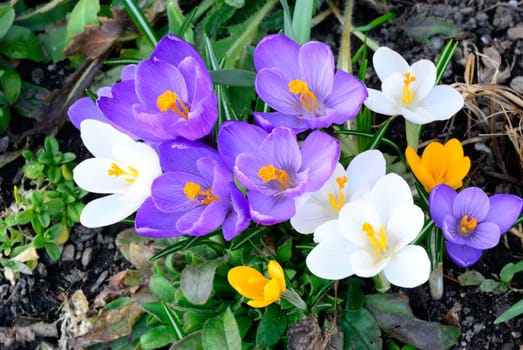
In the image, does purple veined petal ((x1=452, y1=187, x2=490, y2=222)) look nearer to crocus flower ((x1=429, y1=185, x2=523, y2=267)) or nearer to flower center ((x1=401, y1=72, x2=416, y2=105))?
crocus flower ((x1=429, y1=185, x2=523, y2=267))

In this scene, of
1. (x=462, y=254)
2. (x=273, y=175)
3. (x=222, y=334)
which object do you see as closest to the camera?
(x=273, y=175)

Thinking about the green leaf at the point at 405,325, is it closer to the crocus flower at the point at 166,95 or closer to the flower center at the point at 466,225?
the flower center at the point at 466,225

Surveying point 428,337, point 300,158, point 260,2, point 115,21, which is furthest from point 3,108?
point 428,337

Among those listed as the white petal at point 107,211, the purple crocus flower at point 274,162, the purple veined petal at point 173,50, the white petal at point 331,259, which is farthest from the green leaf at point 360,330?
the purple veined petal at point 173,50

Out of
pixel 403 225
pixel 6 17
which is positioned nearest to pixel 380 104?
pixel 403 225

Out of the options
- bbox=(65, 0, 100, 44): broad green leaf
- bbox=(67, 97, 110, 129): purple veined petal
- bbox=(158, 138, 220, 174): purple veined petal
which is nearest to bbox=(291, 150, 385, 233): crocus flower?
bbox=(158, 138, 220, 174): purple veined petal

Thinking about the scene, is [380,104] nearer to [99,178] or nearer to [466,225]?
[466,225]
